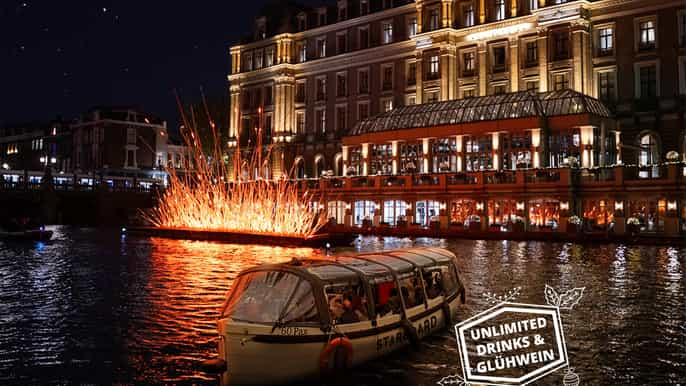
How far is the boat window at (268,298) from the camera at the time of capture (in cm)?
1155

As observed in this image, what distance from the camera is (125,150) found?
348 feet

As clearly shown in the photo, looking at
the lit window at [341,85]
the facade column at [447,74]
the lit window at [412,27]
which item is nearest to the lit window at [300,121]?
the lit window at [341,85]

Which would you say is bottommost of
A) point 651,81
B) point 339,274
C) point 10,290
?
point 10,290

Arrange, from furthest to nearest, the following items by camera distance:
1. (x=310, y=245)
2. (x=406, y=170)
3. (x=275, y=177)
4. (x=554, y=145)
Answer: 1. (x=275, y=177)
2. (x=406, y=170)
3. (x=554, y=145)
4. (x=310, y=245)

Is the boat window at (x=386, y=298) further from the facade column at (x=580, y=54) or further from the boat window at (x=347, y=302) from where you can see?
the facade column at (x=580, y=54)

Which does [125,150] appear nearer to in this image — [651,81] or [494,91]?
[494,91]

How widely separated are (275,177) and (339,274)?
70348mm

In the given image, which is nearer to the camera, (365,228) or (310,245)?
(310,245)

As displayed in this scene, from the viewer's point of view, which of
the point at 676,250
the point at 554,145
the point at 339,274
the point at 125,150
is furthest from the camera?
the point at 125,150

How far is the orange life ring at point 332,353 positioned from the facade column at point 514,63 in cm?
5649

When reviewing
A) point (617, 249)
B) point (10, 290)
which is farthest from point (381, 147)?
point (10, 290)

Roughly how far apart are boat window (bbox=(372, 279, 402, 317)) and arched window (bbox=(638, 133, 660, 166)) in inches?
1957

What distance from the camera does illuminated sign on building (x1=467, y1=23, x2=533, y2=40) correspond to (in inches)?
2509

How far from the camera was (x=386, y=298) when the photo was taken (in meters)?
13.5
